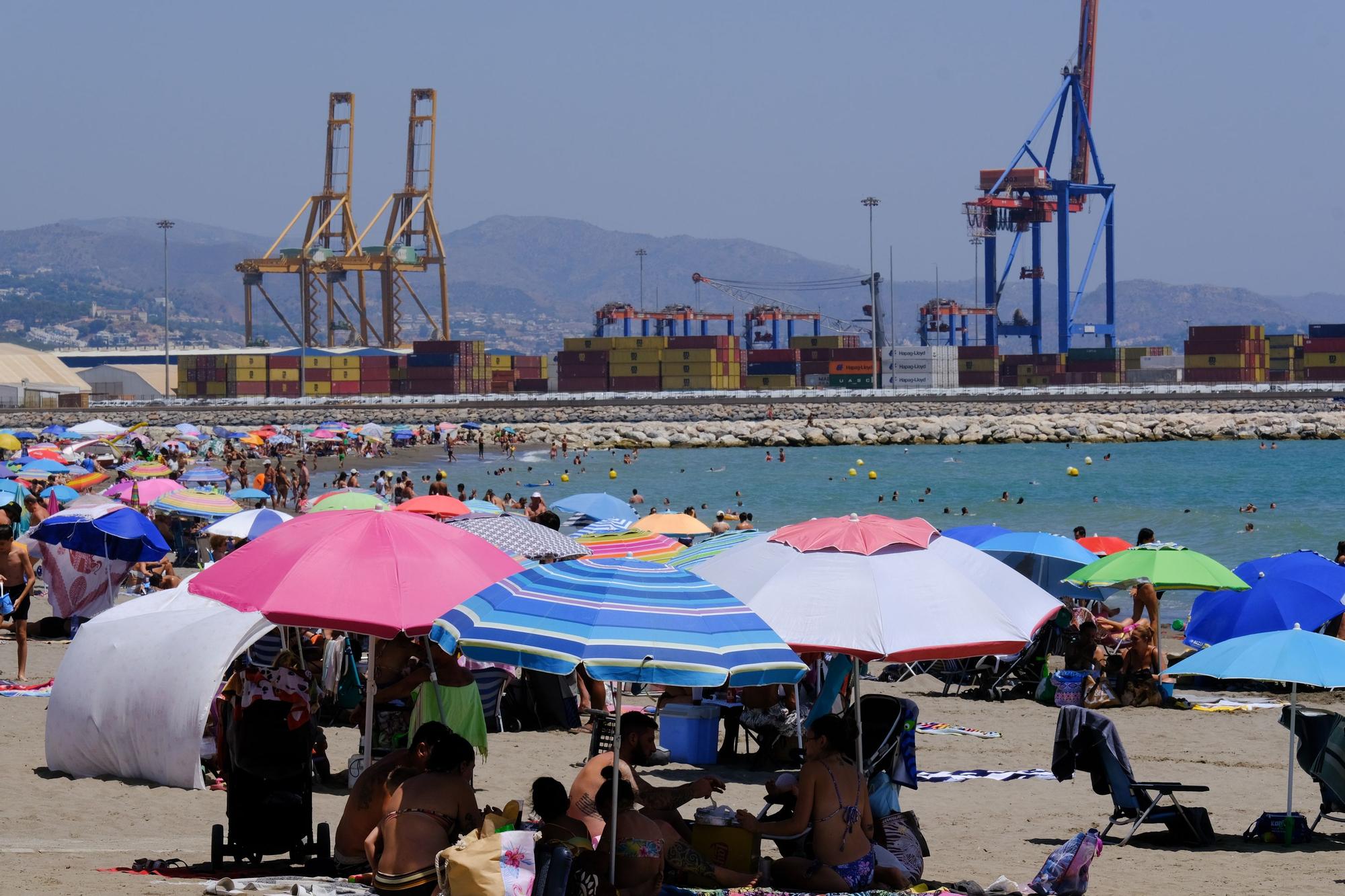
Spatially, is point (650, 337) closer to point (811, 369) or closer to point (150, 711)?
point (811, 369)

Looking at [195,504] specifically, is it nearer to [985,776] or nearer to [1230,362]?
[985,776]

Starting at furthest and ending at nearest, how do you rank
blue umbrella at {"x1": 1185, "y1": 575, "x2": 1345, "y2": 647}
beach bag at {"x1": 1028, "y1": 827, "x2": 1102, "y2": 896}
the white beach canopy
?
blue umbrella at {"x1": 1185, "y1": 575, "x2": 1345, "y2": 647} → the white beach canopy → beach bag at {"x1": 1028, "y1": 827, "x2": 1102, "y2": 896}

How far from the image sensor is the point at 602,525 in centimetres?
1280

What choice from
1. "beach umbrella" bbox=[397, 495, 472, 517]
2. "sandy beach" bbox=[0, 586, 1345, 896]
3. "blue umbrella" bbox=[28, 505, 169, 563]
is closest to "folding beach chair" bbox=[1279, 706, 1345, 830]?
"sandy beach" bbox=[0, 586, 1345, 896]

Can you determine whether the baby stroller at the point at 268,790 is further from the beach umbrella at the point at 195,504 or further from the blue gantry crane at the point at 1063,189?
the blue gantry crane at the point at 1063,189

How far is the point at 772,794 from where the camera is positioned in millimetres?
5246

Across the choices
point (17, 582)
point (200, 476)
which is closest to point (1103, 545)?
point (17, 582)

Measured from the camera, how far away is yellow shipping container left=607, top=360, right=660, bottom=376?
94.6 metres

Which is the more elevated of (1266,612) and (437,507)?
(437,507)

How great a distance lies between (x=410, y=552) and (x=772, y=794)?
1.51 meters

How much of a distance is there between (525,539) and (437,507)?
8.44ft

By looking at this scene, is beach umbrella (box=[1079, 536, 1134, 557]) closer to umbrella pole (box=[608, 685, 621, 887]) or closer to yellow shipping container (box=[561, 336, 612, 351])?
umbrella pole (box=[608, 685, 621, 887])

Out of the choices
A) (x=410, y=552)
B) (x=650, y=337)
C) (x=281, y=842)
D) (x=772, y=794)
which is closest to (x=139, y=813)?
(x=281, y=842)

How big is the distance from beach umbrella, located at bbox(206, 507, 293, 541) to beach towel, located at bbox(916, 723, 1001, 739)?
5506 millimetres
